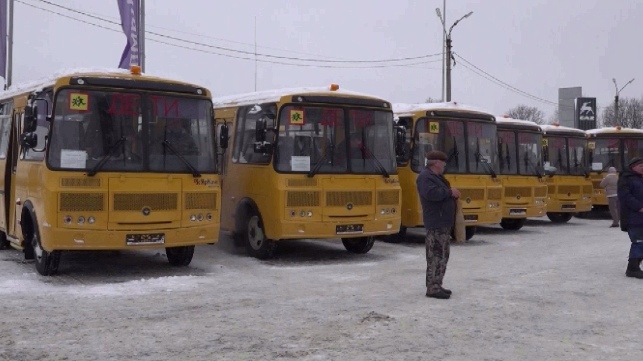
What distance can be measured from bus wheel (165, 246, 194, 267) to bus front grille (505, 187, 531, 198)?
388 inches

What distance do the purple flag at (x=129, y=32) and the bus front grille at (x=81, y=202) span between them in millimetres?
8979

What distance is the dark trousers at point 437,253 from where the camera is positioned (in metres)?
9.83

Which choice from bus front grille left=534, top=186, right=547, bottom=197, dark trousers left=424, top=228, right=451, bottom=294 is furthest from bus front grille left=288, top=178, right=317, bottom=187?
bus front grille left=534, top=186, right=547, bottom=197

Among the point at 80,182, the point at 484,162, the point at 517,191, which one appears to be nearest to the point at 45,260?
the point at 80,182

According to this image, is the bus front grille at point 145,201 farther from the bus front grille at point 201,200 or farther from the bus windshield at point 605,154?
the bus windshield at point 605,154

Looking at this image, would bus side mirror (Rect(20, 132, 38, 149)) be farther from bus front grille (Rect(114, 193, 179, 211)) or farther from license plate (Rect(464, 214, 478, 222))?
license plate (Rect(464, 214, 478, 222))

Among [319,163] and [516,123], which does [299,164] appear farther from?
[516,123]

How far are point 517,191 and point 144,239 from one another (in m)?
11.5

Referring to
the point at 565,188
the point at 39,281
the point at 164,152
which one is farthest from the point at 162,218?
the point at 565,188

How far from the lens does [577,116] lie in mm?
49750

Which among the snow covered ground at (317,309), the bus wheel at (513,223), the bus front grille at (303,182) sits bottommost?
the snow covered ground at (317,309)

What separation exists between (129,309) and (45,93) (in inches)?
155

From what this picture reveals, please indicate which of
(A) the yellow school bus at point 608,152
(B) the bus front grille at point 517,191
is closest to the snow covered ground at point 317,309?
(B) the bus front grille at point 517,191

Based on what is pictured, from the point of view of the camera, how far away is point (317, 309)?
9164 mm
